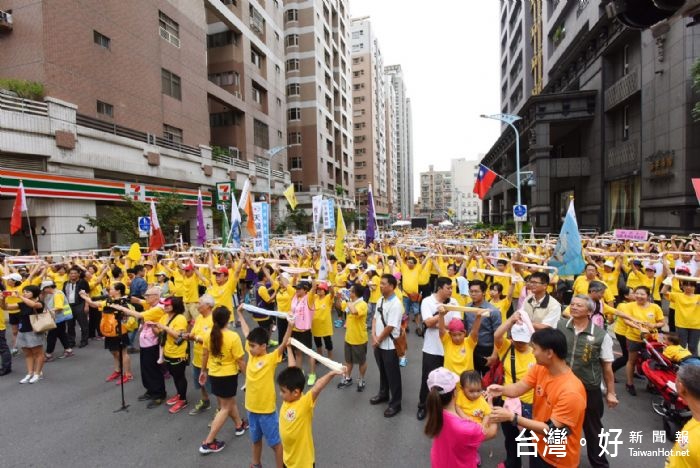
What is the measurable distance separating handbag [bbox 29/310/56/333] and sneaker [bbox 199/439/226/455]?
4.22 meters

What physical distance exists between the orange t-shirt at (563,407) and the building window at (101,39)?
82.1 ft

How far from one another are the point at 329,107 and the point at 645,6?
57773mm

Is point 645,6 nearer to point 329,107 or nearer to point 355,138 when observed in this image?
point 329,107

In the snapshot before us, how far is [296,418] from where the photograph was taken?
3.18 m

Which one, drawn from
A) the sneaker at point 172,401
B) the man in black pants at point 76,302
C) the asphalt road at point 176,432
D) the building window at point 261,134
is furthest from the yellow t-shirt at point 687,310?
the building window at point 261,134

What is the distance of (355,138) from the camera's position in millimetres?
87062

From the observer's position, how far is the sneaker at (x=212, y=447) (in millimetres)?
4289

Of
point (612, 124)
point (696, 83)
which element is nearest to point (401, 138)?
point (612, 124)

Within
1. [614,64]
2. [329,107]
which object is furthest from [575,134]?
[329,107]

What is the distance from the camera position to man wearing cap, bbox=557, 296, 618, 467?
12.0ft

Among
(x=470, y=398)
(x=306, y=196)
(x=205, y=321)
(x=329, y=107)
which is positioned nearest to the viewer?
(x=470, y=398)

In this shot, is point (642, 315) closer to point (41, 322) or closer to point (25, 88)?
point (41, 322)

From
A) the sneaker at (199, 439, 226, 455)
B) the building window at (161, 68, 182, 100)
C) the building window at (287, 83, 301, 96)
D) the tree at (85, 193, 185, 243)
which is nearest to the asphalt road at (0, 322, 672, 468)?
the sneaker at (199, 439, 226, 455)

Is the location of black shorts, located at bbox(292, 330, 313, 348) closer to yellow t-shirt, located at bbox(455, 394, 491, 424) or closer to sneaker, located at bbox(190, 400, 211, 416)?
sneaker, located at bbox(190, 400, 211, 416)
